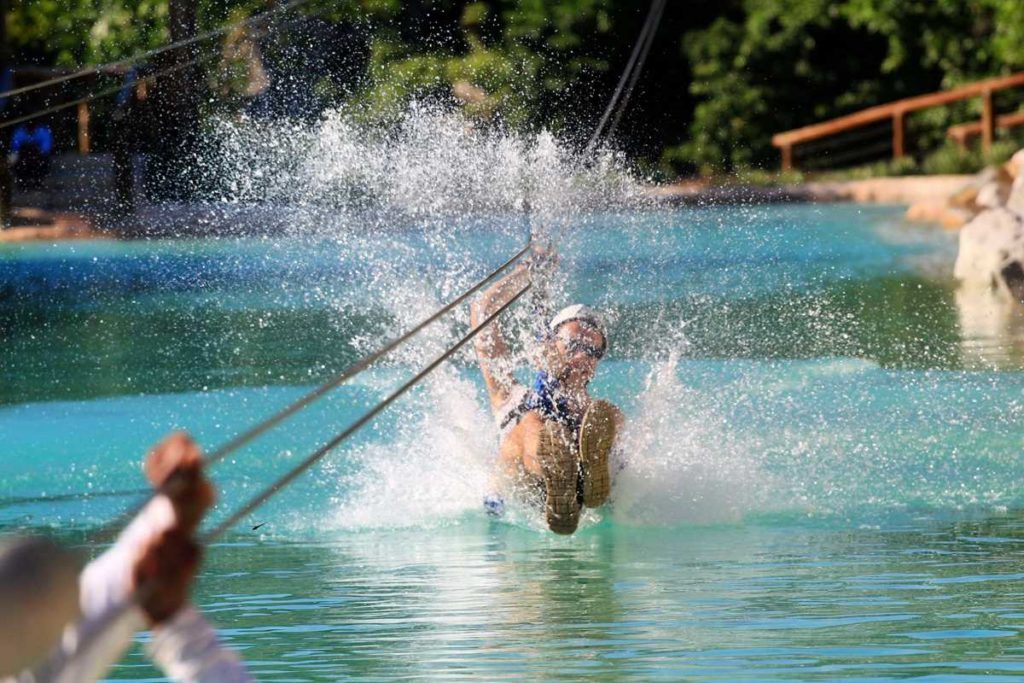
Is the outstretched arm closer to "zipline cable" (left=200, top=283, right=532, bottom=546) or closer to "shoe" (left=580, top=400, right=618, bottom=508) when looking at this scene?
"shoe" (left=580, top=400, right=618, bottom=508)

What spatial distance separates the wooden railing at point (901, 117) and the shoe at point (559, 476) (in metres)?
12.5

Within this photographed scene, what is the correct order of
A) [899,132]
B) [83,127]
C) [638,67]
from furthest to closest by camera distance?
[899,132], [83,127], [638,67]

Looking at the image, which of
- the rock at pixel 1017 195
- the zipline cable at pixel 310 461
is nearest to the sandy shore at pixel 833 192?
the rock at pixel 1017 195

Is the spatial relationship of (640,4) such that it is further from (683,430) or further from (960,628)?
(960,628)

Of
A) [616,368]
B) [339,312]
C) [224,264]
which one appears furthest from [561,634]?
[224,264]

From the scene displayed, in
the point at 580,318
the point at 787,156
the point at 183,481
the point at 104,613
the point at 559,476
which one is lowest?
the point at 559,476

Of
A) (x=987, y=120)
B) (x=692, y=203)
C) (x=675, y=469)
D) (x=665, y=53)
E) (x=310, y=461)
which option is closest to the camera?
(x=310, y=461)

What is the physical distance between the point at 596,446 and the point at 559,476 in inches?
6.0

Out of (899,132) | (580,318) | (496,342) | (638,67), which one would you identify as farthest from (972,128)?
(580,318)

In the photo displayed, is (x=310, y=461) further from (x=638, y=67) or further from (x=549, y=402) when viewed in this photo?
(x=638, y=67)

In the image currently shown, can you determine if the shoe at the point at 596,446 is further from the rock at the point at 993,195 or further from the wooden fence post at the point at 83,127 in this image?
the wooden fence post at the point at 83,127

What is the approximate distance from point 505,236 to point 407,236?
1036 mm

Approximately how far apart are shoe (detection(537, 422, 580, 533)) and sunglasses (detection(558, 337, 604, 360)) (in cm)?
46

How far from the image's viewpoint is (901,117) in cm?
1838
